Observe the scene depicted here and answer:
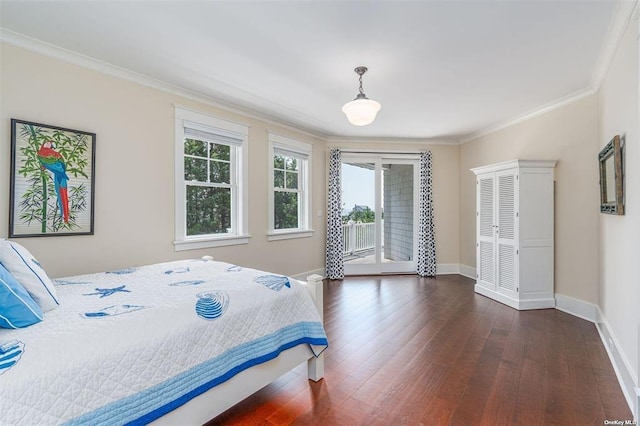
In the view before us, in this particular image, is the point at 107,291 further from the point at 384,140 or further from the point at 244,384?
the point at 384,140

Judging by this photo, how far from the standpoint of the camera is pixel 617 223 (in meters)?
2.51

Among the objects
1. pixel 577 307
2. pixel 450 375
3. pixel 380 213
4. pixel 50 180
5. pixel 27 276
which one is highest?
pixel 50 180

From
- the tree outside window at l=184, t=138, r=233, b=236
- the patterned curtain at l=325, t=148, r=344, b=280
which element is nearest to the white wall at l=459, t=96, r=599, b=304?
the patterned curtain at l=325, t=148, r=344, b=280

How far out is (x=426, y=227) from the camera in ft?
18.4

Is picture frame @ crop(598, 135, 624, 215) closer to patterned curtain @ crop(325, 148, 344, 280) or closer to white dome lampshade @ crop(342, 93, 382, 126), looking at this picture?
white dome lampshade @ crop(342, 93, 382, 126)

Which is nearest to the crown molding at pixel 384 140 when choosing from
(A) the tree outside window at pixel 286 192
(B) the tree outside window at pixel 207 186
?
(A) the tree outside window at pixel 286 192

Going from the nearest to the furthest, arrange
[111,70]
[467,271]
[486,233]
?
[111,70], [486,233], [467,271]

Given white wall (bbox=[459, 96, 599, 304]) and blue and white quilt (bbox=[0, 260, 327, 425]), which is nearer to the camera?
blue and white quilt (bbox=[0, 260, 327, 425])

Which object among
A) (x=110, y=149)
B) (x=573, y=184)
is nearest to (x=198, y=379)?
(x=110, y=149)

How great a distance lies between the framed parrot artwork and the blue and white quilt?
0.69 m

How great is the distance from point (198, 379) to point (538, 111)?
4.79 m

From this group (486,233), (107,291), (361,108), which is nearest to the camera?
(107,291)

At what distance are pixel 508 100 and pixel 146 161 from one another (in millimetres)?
4176

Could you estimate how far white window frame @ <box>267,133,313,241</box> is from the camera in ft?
14.7
